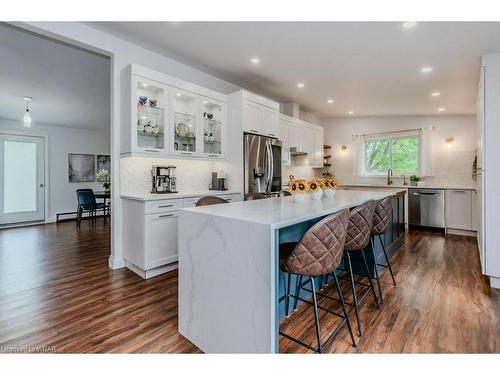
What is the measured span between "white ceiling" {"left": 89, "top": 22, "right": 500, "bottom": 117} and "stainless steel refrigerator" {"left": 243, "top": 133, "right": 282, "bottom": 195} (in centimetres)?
103

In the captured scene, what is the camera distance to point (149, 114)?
3385 mm

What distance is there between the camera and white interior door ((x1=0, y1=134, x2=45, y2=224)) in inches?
245

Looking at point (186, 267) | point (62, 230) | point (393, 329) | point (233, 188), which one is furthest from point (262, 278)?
point (62, 230)

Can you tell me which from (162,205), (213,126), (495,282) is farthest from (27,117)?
(495,282)

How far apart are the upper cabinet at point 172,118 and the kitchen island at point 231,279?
1830mm

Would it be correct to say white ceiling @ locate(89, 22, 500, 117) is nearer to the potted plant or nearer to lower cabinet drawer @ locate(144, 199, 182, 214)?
the potted plant

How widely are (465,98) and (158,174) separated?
5.19 meters

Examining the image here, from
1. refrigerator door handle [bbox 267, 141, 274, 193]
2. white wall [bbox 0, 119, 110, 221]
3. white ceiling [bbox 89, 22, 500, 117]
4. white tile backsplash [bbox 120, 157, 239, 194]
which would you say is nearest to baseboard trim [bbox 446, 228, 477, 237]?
white ceiling [bbox 89, 22, 500, 117]

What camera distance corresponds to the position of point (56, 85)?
175 inches

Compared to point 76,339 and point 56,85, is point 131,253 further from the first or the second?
point 56,85

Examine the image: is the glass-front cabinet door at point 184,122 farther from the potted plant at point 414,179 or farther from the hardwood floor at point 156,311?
the potted plant at point 414,179

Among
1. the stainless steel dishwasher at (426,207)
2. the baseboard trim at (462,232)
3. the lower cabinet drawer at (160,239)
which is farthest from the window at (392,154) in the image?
the lower cabinet drawer at (160,239)

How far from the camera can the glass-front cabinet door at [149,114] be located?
10.3 ft

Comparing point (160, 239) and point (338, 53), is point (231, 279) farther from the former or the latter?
point (338, 53)
